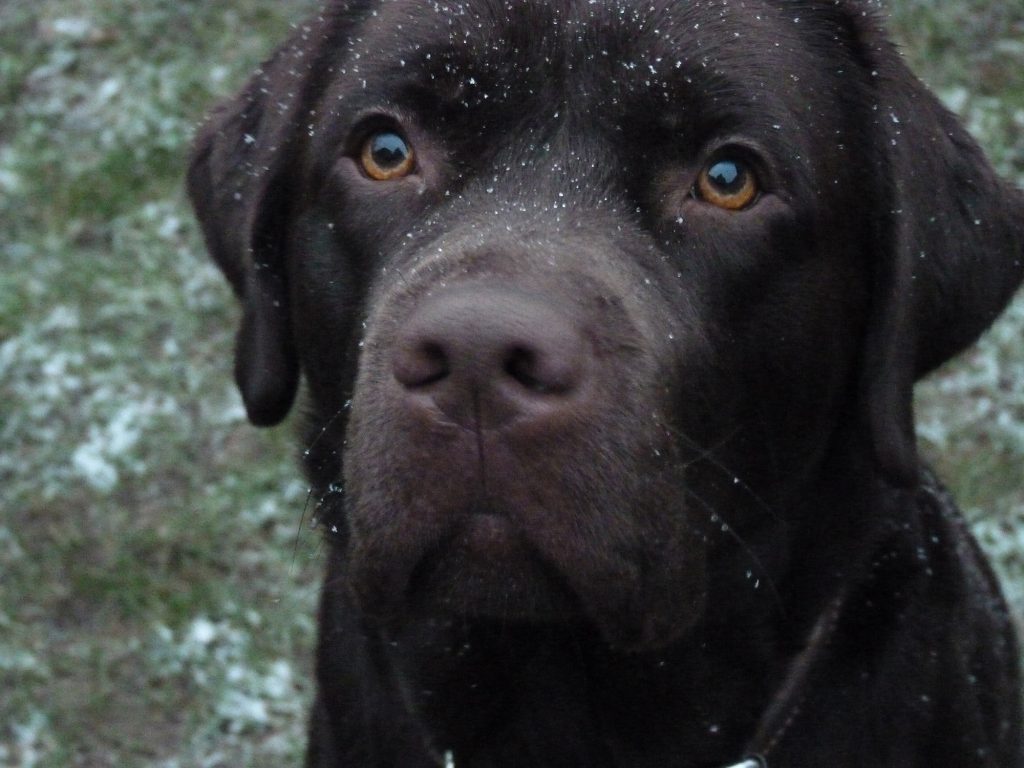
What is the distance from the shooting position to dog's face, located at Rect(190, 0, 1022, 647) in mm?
2238

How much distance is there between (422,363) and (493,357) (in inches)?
5.2

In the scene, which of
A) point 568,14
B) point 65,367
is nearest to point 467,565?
point 568,14

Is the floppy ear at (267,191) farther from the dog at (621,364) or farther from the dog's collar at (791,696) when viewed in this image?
the dog's collar at (791,696)

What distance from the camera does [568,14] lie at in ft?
8.66

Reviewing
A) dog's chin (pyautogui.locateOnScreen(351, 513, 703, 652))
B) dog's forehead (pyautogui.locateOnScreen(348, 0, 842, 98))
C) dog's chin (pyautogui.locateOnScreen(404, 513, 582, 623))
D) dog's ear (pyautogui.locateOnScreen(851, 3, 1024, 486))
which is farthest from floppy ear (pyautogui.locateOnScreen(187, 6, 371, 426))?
dog's ear (pyautogui.locateOnScreen(851, 3, 1024, 486))

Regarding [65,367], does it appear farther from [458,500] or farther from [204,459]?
[458,500]

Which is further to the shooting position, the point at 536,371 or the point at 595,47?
the point at 595,47

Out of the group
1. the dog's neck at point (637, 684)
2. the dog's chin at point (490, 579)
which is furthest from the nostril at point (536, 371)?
the dog's neck at point (637, 684)

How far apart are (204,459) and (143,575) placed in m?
0.62

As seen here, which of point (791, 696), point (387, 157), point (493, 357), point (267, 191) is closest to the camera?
point (493, 357)

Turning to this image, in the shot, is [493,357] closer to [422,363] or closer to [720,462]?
[422,363]

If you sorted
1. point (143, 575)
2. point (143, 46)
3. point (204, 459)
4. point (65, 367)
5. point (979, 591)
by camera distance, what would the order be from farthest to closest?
point (143, 46) < point (65, 367) < point (204, 459) < point (143, 575) < point (979, 591)

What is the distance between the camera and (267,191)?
2986mm

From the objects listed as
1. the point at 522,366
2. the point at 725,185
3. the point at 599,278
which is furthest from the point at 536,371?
the point at 725,185
